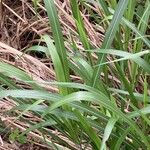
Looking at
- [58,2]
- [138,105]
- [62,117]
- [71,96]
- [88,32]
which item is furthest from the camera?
[58,2]

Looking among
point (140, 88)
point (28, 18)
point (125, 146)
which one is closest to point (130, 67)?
point (140, 88)

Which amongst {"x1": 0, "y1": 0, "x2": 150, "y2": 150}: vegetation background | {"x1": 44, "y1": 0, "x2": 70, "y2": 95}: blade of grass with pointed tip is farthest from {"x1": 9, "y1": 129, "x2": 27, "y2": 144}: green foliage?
{"x1": 44, "y1": 0, "x2": 70, "y2": 95}: blade of grass with pointed tip

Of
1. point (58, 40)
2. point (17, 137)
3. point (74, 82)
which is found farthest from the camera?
point (74, 82)

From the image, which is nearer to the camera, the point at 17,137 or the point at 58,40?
the point at 58,40

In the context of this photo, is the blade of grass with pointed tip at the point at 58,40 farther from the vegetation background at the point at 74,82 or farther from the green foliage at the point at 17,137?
the green foliage at the point at 17,137

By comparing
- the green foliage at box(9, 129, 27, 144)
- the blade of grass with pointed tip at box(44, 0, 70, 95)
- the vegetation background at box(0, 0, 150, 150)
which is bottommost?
the green foliage at box(9, 129, 27, 144)

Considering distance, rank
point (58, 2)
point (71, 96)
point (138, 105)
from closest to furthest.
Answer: point (71, 96), point (138, 105), point (58, 2)

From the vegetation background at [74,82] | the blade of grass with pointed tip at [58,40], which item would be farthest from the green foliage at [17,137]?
the blade of grass with pointed tip at [58,40]

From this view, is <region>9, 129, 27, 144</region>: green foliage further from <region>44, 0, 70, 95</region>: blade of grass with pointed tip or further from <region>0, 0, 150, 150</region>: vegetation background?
<region>44, 0, 70, 95</region>: blade of grass with pointed tip

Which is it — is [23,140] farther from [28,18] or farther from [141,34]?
[28,18]
